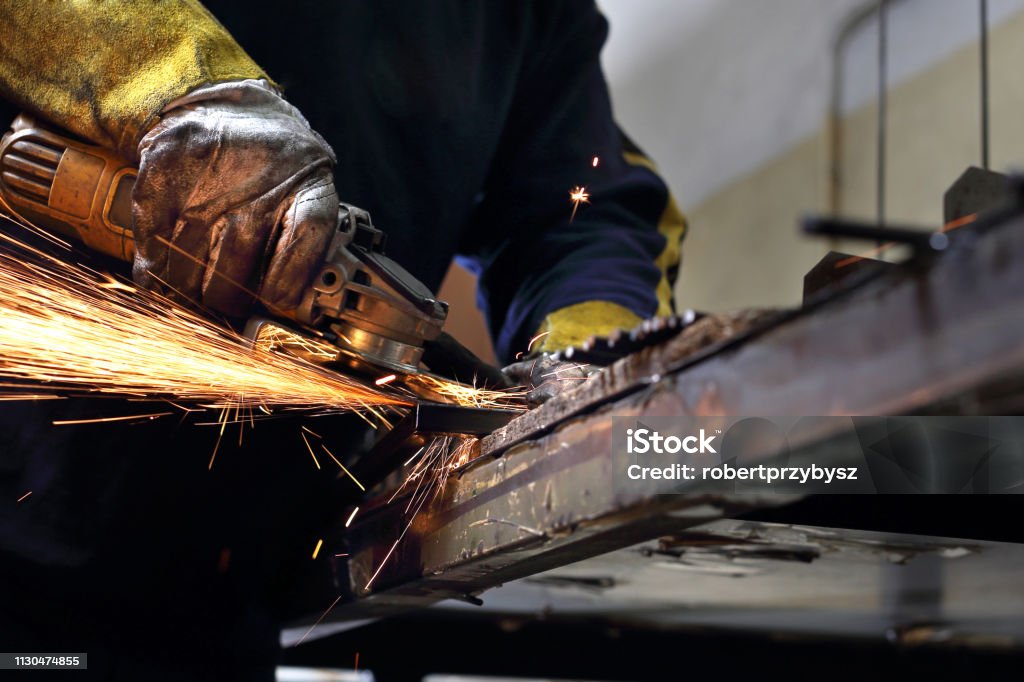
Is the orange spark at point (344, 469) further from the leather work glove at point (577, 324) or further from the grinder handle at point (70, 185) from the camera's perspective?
the grinder handle at point (70, 185)

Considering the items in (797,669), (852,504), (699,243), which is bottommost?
(797,669)

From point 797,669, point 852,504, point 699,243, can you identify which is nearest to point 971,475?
point 852,504

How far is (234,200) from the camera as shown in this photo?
1.10 meters

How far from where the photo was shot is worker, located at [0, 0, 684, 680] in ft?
3.66

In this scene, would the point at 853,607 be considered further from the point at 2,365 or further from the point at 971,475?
the point at 2,365

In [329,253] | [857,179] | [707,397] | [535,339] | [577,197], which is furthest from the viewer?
[857,179]

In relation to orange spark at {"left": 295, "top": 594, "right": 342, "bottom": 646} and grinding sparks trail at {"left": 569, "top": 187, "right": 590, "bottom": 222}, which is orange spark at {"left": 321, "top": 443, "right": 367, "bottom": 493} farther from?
grinding sparks trail at {"left": 569, "top": 187, "right": 590, "bottom": 222}

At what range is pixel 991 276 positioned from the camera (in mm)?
496

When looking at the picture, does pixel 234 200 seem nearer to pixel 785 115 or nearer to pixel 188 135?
pixel 188 135

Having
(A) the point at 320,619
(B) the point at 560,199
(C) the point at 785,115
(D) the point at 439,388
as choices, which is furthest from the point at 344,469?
(C) the point at 785,115

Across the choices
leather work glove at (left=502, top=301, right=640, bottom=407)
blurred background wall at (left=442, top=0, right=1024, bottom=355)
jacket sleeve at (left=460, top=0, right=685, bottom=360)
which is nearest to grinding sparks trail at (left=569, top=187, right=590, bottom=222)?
jacket sleeve at (left=460, top=0, right=685, bottom=360)

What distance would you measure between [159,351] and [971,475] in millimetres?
911

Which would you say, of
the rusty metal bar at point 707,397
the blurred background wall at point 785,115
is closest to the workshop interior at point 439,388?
the rusty metal bar at point 707,397

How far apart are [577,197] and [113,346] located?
0.97 metres
